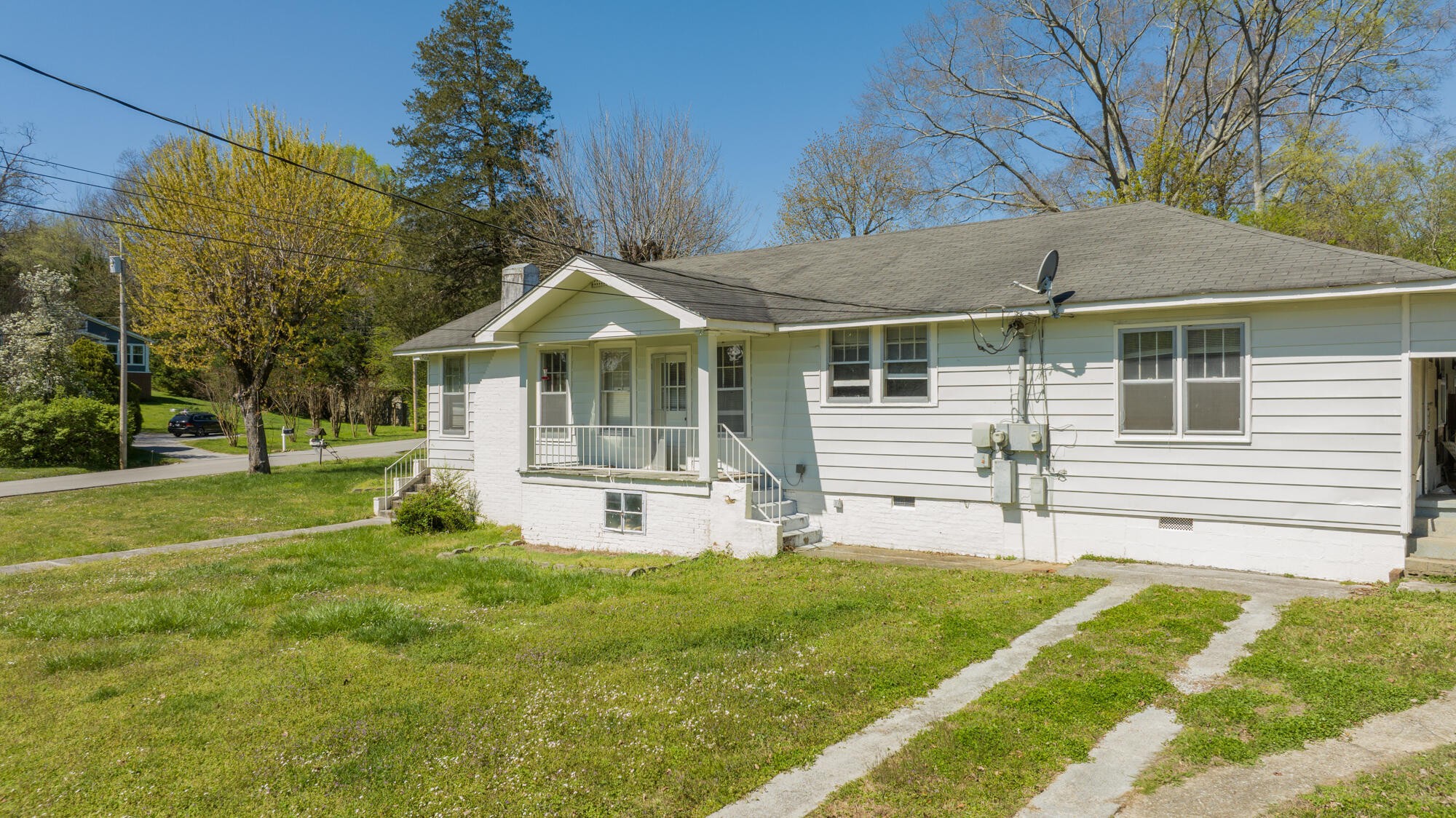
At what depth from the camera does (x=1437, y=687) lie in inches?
210

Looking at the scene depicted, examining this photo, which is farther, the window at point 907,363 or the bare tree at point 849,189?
the bare tree at point 849,189

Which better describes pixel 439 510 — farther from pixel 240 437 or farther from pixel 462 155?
pixel 240 437

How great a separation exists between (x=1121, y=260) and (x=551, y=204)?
22.5 m

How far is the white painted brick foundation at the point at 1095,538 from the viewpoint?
874 centimetres

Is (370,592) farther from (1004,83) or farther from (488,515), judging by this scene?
(1004,83)

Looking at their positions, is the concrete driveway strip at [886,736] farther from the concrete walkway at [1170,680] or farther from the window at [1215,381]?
the window at [1215,381]

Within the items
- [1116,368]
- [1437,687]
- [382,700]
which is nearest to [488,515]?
[382,700]

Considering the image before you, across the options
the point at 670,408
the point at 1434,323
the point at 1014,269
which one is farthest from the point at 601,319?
the point at 1434,323

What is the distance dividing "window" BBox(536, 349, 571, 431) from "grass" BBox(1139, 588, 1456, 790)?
36.3ft

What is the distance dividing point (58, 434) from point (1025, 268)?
93.9ft

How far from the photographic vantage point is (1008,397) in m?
10.6

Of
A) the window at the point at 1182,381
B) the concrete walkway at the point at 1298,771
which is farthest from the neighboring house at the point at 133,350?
the concrete walkway at the point at 1298,771

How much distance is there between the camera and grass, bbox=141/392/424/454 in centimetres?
3550

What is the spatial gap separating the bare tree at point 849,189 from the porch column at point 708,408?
1827cm
